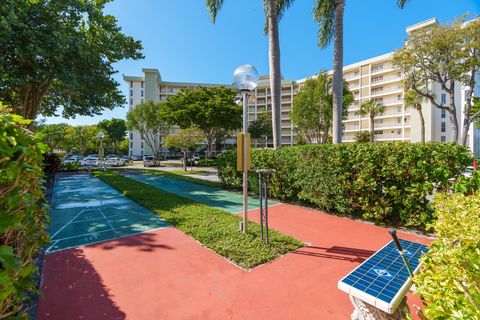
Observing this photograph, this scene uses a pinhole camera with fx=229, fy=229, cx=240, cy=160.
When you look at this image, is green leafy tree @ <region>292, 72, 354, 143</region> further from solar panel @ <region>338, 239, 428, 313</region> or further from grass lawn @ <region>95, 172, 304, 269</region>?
solar panel @ <region>338, 239, 428, 313</region>

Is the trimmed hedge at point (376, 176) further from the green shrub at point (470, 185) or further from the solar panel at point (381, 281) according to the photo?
the solar panel at point (381, 281)

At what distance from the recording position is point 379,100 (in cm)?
4856

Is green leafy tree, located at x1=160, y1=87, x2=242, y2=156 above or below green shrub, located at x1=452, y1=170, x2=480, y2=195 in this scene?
above

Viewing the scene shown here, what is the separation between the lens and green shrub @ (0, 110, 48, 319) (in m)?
1.21

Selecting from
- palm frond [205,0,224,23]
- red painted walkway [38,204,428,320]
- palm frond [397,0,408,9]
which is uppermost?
palm frond [205,0,224,23]

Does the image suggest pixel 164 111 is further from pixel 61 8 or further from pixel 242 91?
pixel 242 91

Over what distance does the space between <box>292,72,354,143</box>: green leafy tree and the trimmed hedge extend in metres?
15.8

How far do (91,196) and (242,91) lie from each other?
328 inches

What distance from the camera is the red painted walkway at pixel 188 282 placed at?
2.90m

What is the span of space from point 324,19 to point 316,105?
1111 cm

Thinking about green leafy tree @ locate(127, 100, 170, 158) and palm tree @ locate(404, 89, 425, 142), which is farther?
green leafy tree @ locate(127, 100, 170, 158)

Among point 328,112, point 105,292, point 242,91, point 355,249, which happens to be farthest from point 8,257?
point 328,112

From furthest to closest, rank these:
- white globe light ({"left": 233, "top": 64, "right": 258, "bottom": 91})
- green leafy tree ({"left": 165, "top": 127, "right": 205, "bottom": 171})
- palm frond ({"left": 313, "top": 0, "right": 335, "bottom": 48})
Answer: green leafy tree ({"left": 165, "top": 127, "right": 205, "bottom": 171}) → palm frond ({"left": 313, "top": 0, "right": 335, "bottom": 48}) → white globe light ({"left": 233, "top": 64, "right": 258, "bottom": 91})

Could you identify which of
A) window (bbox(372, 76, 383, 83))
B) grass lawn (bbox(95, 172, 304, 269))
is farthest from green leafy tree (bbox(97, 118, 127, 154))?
grass lawn (bbox(95, 172, 304, 269))
